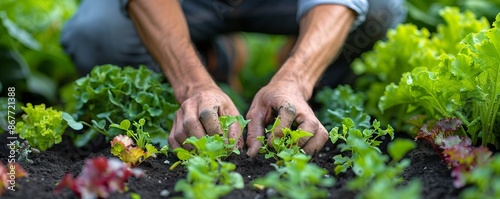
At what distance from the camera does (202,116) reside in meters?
1.83

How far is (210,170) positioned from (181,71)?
29.6 inches

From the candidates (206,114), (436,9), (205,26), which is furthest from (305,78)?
(436,9)

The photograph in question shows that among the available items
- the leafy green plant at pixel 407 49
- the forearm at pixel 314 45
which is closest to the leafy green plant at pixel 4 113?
the forearm at pixel 314 45

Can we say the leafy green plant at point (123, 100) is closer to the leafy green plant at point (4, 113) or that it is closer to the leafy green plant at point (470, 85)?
the leafy green plant at point (4, 113)

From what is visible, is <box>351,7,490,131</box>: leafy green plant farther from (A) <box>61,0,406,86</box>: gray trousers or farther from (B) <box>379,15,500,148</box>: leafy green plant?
(B) <box>379,15,500,148</box>: leafy green plant

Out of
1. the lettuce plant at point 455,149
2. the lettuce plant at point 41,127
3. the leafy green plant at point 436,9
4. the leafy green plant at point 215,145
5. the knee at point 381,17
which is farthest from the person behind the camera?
the leafy green plant at point 436,9

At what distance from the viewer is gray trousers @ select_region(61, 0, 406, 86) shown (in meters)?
2.94

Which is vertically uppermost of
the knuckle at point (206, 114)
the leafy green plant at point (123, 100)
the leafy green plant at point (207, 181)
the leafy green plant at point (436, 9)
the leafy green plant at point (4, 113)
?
the leafy green plant at point (207, 181)

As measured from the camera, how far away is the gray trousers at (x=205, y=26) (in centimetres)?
294

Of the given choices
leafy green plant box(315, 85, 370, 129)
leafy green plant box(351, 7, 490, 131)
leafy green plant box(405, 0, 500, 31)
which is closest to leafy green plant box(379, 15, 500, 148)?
Result: leafy green plant box(315, 85, 370, 129)

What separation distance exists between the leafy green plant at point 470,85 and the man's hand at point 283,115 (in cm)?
31

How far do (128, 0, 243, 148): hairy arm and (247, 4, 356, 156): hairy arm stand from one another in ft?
0.30

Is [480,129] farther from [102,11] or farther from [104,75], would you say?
[102,11]

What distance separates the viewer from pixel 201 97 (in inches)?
76.9
